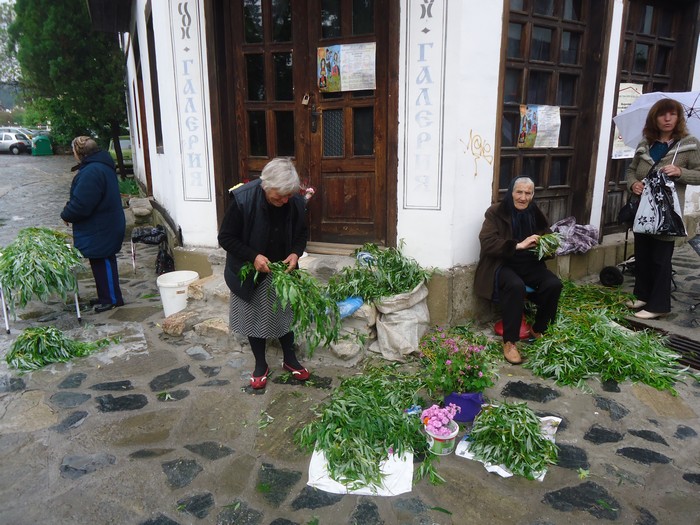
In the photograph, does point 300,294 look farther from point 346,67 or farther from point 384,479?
point 346,67

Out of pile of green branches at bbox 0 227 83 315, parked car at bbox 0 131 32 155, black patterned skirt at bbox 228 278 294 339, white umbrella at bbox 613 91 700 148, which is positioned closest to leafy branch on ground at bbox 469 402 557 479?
black patterned skirt at bbox 228 278 294 339

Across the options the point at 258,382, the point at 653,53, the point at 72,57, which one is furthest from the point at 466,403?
the point at 72,57

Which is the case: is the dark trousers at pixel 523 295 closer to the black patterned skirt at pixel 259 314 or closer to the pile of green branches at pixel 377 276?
the pile of green branches at pixel 377 276

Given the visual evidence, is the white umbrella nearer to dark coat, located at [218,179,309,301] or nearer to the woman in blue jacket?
dark coat, located at [218,179,309,301]

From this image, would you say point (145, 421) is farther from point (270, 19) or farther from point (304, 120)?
point (270, 19)

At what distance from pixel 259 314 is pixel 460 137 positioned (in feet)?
7.40

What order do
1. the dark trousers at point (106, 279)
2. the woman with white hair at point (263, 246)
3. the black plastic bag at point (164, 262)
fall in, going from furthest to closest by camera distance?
the black plastic bag at point (164, 262) → the dark trousers at point (106, 279) → the woman with white hair at point (263, 246)

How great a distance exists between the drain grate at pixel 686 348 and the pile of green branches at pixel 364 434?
234 centimetres

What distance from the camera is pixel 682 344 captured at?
427 cm

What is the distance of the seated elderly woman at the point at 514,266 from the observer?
412 cm

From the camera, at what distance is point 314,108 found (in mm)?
4949

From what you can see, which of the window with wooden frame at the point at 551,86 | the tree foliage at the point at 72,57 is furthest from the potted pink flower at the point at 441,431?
the tree foliage at the point at 72,57

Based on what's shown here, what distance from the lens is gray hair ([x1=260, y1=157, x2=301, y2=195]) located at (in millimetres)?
3154

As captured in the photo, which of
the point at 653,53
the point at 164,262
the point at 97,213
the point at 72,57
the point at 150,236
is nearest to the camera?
the point at 97,213
